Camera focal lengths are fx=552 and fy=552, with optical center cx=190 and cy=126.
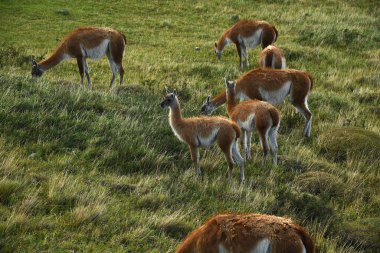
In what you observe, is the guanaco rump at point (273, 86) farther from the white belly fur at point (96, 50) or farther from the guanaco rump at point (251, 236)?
the guanaco rump at point (251, 236)

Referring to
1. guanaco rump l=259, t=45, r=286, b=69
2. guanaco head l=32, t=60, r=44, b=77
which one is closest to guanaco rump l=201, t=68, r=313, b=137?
guanaco rump l=259, t=45, r=286, b=69

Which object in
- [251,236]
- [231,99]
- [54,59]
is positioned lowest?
[54,59]

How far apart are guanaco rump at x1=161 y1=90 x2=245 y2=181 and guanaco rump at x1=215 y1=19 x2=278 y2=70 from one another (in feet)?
28.0

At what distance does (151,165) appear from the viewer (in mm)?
8609

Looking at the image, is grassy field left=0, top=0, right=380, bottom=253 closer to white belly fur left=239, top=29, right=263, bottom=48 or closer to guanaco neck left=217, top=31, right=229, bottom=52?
white belly fur left=239, top=29, right=263, bottom=48


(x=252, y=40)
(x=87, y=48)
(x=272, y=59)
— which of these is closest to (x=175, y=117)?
(x=87, y=48)

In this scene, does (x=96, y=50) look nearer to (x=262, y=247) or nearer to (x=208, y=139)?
(x=208, y=139)

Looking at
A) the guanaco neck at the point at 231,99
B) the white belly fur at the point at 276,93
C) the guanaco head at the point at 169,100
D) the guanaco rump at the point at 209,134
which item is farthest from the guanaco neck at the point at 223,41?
the guanaco rump at the point at 209,134

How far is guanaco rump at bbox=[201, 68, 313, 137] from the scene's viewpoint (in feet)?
35.5

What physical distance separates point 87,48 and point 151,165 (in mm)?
5759

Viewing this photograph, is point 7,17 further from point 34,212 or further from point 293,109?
point 34,212

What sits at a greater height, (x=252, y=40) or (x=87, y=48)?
(x=87, y=48)

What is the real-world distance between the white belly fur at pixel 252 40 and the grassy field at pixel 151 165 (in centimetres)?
126

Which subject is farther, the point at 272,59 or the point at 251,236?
the point at 272,59
